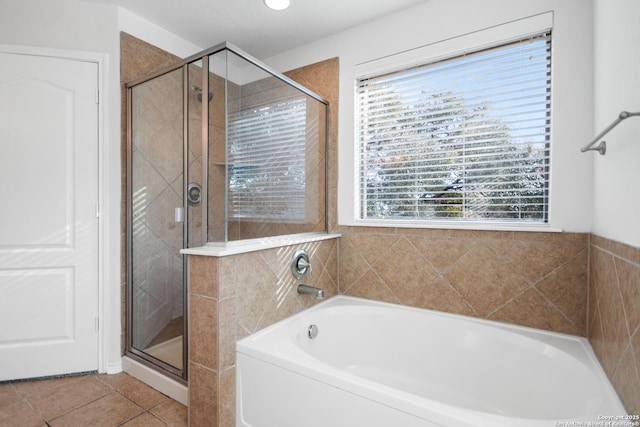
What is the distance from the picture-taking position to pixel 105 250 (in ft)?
6.82

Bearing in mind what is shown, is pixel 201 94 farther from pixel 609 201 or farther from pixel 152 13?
pixel 609 201

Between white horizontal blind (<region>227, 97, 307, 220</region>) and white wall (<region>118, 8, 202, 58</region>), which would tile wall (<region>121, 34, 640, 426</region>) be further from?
white horizontal blind (<region>227, 97, 307, 220</region>)

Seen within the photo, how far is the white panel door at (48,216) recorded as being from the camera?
75.1 inches

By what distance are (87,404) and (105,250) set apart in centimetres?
90

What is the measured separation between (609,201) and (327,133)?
66.6 inches

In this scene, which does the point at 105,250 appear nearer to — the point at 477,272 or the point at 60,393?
the point at 60,393

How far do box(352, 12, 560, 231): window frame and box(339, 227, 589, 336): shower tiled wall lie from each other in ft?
0.16

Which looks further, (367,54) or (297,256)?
(367,54)

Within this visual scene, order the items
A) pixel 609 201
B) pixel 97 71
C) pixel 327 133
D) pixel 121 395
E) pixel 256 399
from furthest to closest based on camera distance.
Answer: pixel 327 133 < pixel 97 71 < pixel 121 395 < pixel 256 399 < pixel 609 201

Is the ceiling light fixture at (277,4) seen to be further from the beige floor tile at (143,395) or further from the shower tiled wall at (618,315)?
the beige floor tile at (143,395)

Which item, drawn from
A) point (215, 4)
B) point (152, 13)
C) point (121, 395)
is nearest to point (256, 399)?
point (121, 395)

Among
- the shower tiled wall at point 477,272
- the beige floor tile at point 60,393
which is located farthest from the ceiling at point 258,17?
the beige floor tile at point 60,393

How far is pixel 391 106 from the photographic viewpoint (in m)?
2.18

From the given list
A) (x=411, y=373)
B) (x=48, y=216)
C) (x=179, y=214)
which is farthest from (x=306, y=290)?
(x=48, y=216)
